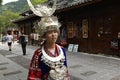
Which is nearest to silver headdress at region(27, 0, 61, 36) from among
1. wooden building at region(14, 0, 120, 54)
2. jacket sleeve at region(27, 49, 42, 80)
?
jacket sleeve at region(27, 49, 42, 80)

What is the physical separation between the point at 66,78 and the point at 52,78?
221mm

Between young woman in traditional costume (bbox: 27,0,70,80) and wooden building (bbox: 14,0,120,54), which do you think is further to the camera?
wooden building (bbox: 14,0,120,54)

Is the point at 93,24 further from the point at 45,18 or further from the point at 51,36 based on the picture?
the point at 51,36

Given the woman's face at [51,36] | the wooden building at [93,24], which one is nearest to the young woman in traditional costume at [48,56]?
the woman's face at [51,36]

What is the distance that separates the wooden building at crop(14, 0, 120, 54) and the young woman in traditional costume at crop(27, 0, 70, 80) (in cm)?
972

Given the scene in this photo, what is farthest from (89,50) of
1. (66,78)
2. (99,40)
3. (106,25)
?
(66,78)

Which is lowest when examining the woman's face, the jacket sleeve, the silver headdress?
the jacket sleeve

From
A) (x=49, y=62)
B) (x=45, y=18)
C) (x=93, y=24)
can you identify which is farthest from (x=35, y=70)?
(x=93, y=24)

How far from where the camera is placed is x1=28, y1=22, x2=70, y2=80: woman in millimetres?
2834

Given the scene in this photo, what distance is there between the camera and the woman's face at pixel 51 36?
2.86 m

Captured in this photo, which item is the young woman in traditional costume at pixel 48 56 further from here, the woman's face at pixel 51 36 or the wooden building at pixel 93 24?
the wooden building at pixel 93 24

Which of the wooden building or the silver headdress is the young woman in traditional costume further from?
the wooden building

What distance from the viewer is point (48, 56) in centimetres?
287

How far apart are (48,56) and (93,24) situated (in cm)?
1212
